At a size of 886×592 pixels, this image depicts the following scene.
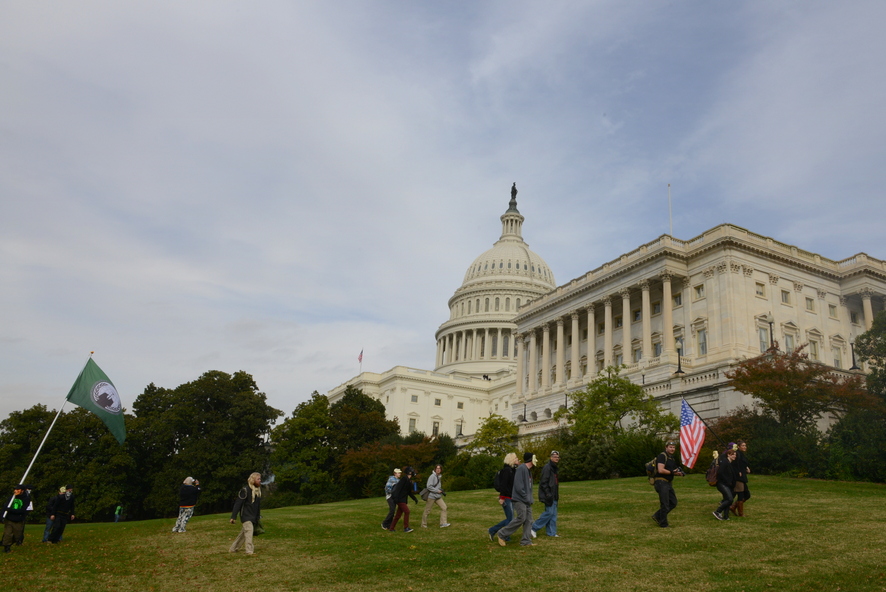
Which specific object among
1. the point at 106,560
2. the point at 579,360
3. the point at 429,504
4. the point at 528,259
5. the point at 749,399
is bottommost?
the point at 106,560

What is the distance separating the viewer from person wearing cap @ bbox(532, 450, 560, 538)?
1820 centimetres

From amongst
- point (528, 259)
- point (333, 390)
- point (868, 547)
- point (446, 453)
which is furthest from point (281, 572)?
point (528, 259)

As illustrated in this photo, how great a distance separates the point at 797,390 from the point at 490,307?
105386 mm

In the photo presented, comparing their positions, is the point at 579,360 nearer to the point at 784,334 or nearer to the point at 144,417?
the point at 784,334

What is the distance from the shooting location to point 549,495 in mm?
18219

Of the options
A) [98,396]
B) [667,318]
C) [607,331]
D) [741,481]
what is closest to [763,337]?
[667,318]

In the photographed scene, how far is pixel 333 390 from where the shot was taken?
416ft

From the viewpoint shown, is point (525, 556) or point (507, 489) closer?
point (525, 556)

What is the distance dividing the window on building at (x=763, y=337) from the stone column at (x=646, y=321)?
9.59m

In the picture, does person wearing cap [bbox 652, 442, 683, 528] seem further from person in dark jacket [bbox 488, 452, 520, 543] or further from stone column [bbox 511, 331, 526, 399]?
stone column [bbox 511, 331, 526, 399]

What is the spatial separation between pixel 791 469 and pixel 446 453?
36.9 meters

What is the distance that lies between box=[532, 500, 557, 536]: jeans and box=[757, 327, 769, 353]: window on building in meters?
48.2

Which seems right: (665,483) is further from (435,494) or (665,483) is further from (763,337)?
(763,337)

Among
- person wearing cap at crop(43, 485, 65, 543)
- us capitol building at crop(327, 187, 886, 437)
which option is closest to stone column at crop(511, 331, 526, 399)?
us capitol building at crop(327, 187, 886, 437)
